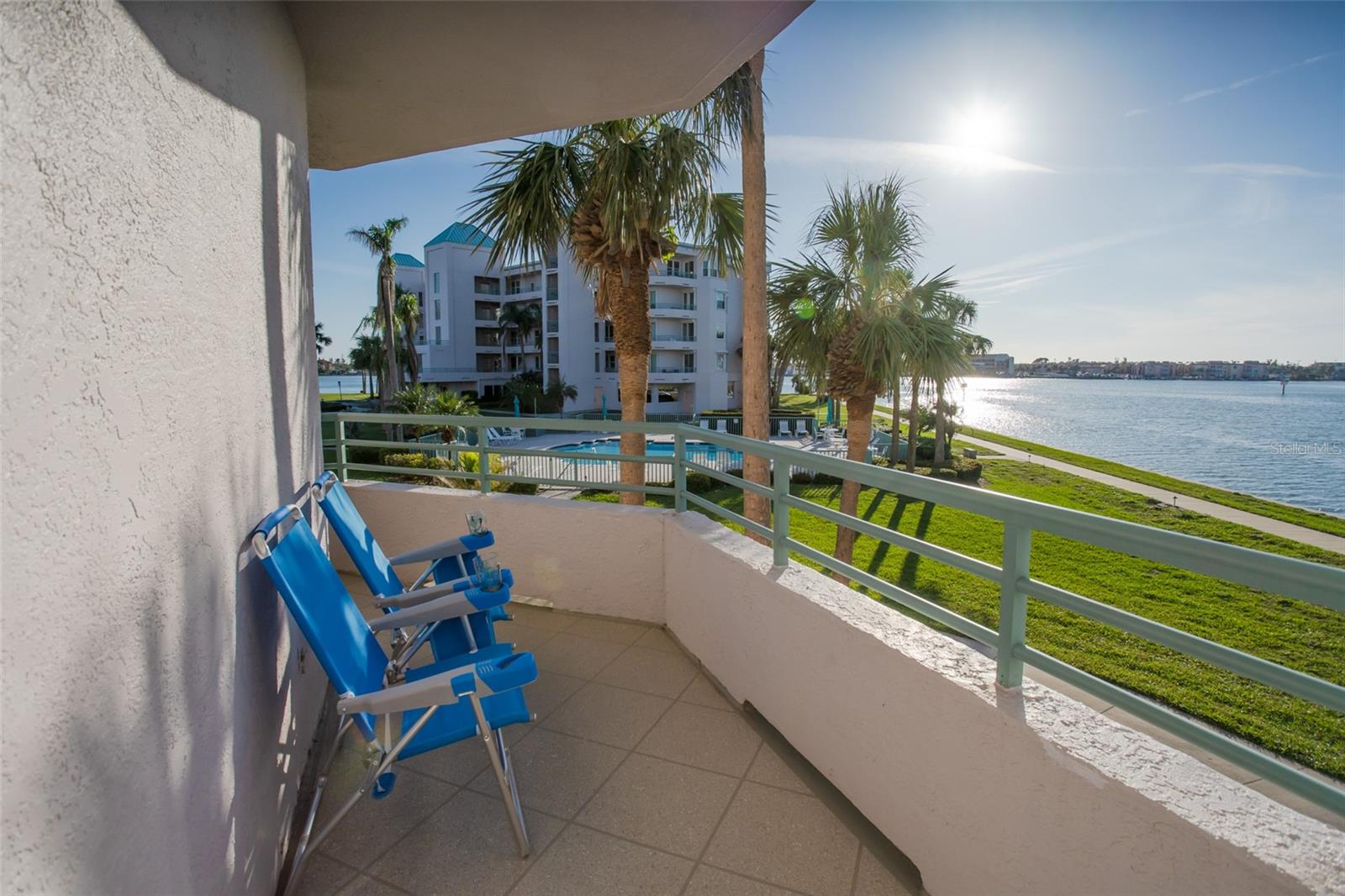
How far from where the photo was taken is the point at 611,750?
283 centimetres

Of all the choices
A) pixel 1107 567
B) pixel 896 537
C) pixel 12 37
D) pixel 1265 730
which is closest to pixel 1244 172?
pixel 1107 567

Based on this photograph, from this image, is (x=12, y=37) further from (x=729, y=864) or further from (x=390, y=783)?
(x=729, y=864)

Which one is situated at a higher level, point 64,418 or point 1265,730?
point 64,418

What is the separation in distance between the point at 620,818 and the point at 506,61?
353 centimetres

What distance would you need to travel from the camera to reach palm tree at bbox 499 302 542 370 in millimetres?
49406

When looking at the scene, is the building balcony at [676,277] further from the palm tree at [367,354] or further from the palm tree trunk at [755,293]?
the palm tree trunk at [755,293]

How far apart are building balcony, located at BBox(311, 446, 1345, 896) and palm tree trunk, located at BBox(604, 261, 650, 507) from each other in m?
4.50

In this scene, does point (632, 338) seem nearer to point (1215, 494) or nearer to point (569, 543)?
point (569, 543)

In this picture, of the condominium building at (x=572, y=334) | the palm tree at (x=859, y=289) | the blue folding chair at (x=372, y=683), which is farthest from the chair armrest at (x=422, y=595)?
the condominium building at (x=572, y=334)

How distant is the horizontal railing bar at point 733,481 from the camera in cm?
299

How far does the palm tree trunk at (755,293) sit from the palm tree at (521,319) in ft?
144

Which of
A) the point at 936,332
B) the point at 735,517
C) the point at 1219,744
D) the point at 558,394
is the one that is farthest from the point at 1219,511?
the point at 558,394

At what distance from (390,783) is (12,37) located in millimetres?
2073

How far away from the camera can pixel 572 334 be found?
43719mm
